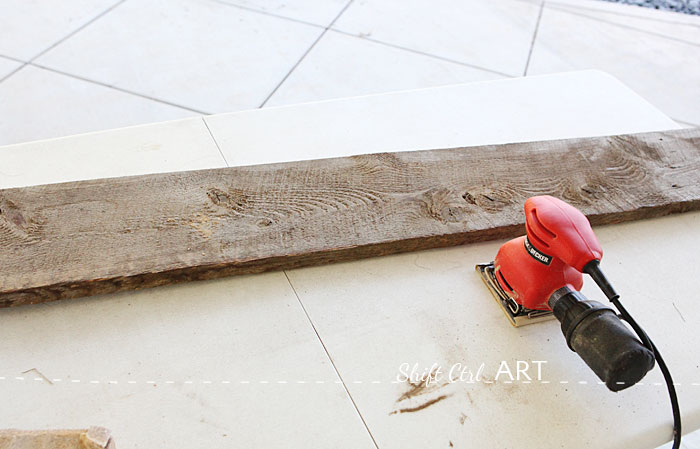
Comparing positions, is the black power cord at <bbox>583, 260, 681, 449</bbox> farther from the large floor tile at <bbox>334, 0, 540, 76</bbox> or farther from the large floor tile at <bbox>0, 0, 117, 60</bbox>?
the large floor tile at <bbox>0, 0, 117, 60</bbox>

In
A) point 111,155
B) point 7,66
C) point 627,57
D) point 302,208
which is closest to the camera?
point 302,208

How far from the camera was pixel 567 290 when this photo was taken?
76cm

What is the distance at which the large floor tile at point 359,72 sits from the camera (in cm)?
181

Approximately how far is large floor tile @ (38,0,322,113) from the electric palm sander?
3.81 ft

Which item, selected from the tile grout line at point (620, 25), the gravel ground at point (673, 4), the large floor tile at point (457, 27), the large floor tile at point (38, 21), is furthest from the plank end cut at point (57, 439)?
the gravel ground at point (673, 4)

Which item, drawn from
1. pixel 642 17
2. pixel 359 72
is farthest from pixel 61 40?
pixel 642 17

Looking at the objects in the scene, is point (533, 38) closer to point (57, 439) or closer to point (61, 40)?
point (61, 40)

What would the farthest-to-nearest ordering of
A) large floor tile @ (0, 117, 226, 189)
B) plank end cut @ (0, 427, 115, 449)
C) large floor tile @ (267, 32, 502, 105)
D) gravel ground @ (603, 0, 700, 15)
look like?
1. gravel ground @ (603, 0, 700, 15)
2. large floor tile @ (267, 32, 502, 105)
3. large floor tile @ (0, 117, 226, 189)
4. plank end cut @ (0, 427, 115, 449)

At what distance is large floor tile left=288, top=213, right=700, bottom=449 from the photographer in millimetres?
699

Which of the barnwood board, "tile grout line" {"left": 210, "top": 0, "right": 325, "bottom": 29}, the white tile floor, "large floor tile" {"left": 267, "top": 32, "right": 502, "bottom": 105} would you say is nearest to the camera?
the barnwood board

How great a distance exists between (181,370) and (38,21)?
5.89 feet

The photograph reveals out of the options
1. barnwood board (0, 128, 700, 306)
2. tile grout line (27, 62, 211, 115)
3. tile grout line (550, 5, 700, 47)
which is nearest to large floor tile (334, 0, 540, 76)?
tile grout line (550, 5, 700, 47)

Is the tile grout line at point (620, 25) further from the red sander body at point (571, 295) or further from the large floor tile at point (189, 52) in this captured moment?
the red sander body at point (571, 295)

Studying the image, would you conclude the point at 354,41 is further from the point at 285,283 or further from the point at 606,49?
the point at 285,283
